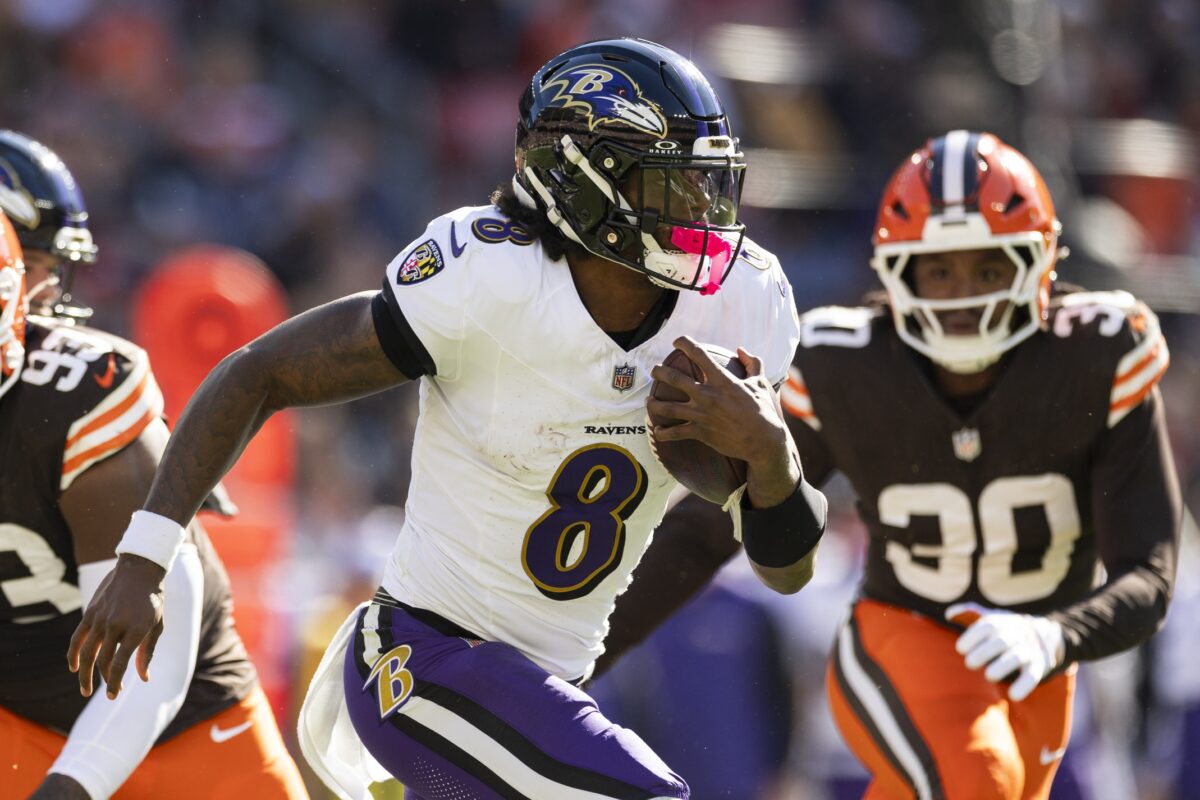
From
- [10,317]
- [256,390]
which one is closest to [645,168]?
[256,390]

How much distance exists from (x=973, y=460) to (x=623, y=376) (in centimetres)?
156

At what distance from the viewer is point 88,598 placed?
350 centimetres

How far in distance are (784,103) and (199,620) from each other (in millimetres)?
7405

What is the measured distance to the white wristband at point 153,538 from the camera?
2.96 metres

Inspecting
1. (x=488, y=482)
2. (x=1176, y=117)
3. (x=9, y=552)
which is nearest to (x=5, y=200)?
(x=9, y=552)

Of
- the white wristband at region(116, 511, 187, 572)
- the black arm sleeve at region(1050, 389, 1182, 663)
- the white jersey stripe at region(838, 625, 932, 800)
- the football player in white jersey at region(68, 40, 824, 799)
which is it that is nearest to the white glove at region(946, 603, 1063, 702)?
the black arm sleeve at region(1050, 389, 1182, 663)

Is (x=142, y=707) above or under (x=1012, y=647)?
under

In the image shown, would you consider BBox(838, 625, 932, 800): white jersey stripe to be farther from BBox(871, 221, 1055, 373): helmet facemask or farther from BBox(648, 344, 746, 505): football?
BBox(648, 344, 746, 505): football

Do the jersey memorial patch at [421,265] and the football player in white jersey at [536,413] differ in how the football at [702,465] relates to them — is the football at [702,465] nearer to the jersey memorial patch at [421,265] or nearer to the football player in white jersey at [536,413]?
the football player in white jersey at [536,413]

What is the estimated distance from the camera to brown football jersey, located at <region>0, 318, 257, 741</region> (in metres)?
3.54

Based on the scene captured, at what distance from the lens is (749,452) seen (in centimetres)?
289

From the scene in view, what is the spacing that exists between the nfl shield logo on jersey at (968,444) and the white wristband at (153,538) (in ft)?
6.97

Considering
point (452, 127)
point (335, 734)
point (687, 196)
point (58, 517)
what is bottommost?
point (452, 127)

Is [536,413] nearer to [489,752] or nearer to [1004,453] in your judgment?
[489,752]
